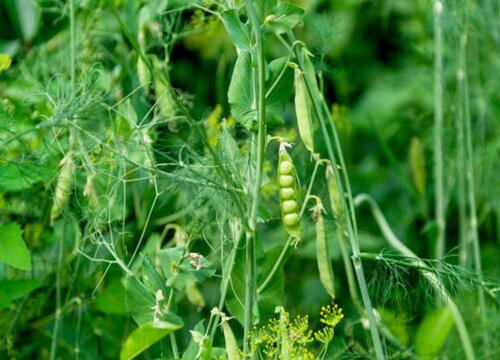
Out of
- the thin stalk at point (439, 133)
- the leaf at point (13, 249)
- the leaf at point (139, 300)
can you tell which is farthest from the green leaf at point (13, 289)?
the thin stalk at point (439, 133)

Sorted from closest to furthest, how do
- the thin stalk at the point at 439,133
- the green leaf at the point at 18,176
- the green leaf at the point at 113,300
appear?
the green leaf at the point at 18,176 < the green leaf at the point at 113,300 < the thin stalk at the point at 439,133

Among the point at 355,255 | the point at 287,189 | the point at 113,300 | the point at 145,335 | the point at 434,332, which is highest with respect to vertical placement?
the point at 287,189

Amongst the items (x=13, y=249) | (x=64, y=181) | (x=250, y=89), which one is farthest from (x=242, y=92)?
(x=13, y=249)

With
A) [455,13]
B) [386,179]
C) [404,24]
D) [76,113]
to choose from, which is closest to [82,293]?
[76,113]

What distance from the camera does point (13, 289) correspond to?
153 cm

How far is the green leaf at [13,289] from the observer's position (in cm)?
152

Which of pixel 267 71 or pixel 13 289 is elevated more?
pixel 267 71

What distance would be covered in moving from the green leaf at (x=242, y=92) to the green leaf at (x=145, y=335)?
33cm

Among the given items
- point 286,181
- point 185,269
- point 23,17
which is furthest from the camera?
point 23,17

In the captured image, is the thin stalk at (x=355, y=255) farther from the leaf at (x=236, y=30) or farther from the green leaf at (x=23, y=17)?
the green leaf at (x=23, y=17)

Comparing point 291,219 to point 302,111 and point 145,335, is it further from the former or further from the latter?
point 145,335

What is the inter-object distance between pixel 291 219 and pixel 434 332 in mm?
667

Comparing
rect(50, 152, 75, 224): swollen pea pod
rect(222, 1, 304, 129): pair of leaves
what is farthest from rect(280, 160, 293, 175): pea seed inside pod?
rect(50, 152, 75, 224): swollen pea pod

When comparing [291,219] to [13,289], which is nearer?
[291,219]
